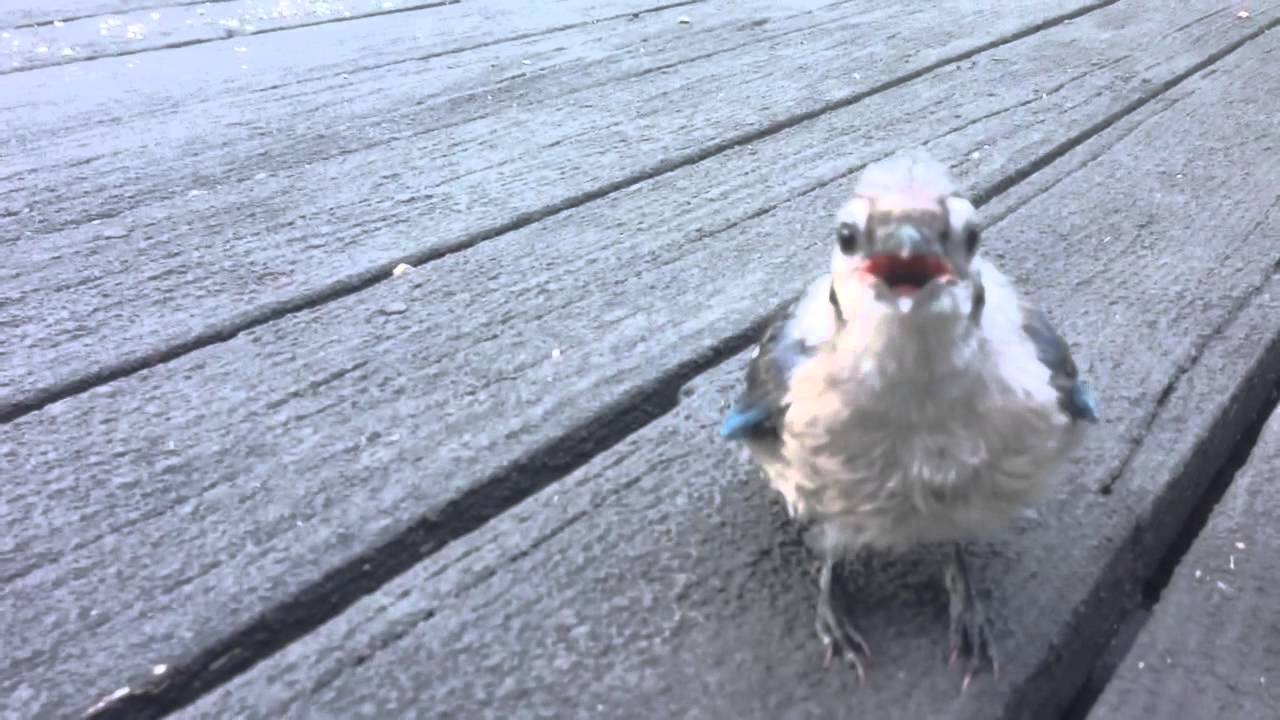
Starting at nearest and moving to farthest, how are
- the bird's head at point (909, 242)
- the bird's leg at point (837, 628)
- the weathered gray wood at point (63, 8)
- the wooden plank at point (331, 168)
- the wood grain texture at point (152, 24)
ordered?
the bird's head at point (909, 242) < the bird's leg at point (837, 628) < the wooden plank at point (331, 168) < the wood grain texture at point (152, 24) < the weathered gray wood at point (63, 8)

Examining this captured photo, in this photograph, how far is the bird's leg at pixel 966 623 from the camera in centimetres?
88

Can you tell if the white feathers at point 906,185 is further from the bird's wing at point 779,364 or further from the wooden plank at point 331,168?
the wooden plank at point 331,168

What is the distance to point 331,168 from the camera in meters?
1.92

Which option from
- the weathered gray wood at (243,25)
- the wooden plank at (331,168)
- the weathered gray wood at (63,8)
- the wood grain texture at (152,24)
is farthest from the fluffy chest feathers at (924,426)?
the weathered gray wood at (63,8)

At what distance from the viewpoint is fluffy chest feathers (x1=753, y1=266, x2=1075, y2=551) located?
826 millimetres

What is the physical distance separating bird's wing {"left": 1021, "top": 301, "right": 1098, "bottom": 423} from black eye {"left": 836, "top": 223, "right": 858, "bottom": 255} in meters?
0.23

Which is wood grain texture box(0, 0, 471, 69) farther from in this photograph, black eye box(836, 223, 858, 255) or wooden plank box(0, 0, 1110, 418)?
black eye box(836, 223, 858, 255)

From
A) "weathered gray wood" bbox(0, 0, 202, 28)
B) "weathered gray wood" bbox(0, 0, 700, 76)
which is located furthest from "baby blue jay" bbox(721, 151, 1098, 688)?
"weathered gray wood" bbox(0, 0, 202, 28)

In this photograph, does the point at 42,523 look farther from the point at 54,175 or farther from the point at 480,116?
the point at 480,116

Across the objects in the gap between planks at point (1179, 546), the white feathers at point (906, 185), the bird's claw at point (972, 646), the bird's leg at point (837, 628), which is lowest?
the gap between planks at point (1179, 546)

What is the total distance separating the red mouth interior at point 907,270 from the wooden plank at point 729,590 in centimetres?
30

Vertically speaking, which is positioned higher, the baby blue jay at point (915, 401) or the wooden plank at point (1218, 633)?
the baby blue jay at point (915, 401)

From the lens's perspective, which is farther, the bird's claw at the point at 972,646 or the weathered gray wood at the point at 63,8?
the weathered gray wood at the point at 63,8

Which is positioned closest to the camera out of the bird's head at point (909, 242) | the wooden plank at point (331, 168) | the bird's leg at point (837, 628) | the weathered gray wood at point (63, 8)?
the bird's head at point (909, 242)
